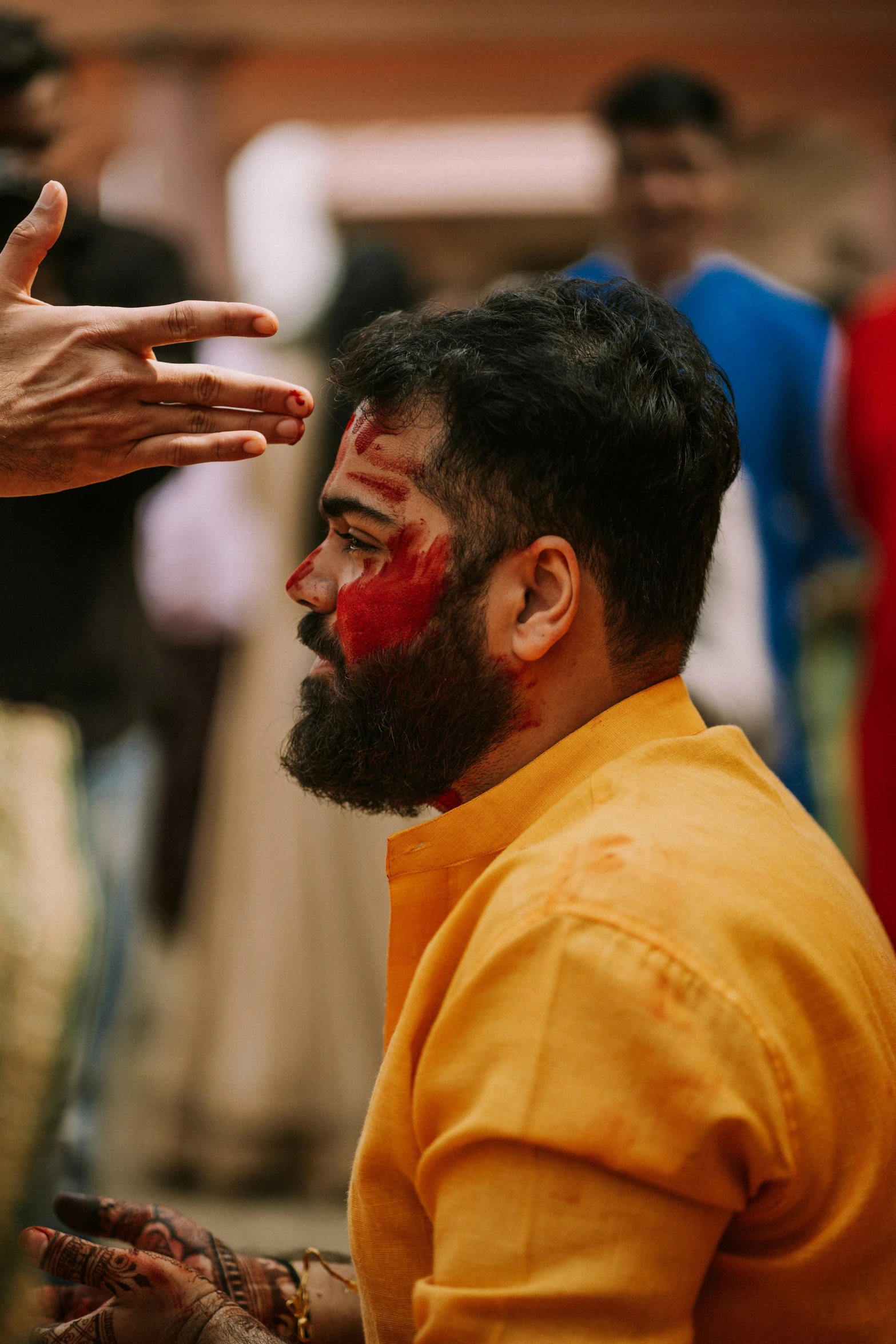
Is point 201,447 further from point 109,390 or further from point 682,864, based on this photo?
point 682,864

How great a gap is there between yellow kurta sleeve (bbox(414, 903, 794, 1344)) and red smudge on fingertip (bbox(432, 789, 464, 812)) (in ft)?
1.45

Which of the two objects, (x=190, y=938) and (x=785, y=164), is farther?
(x=785, y=164)

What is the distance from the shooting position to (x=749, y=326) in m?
3.70

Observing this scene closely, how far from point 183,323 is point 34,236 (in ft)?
0.67

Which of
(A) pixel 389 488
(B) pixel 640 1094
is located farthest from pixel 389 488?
(B) pixel 640 1094

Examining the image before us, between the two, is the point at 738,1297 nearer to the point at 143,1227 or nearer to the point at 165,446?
the point at 143,1227

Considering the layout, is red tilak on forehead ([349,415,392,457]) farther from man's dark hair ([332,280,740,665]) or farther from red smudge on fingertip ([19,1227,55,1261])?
red smudge on fingertip ([19,1227,55,1261])

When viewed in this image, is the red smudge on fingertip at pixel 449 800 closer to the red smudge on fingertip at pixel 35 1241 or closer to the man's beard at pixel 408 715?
the man's beard at pixel 408 715

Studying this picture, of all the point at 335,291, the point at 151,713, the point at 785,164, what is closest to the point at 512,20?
the point at 785,164

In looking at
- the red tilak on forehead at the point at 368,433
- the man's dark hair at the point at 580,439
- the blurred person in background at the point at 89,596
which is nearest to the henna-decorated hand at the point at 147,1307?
the man's dark hair at the point at 580,439

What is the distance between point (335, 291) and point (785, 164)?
656 centimetres

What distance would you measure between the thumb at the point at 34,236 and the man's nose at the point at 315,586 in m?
0.47

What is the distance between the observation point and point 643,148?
396cm

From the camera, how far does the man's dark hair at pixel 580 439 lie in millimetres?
1696
